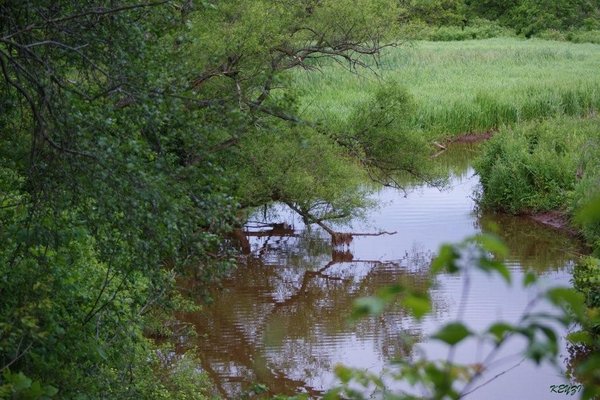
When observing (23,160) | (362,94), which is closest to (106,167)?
(23,160)

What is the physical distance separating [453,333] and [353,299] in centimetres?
1144

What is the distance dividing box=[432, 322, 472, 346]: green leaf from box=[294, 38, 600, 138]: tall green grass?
18172 millimetres

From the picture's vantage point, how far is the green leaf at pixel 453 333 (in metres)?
1.53

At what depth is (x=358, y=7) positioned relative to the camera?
13141 mm

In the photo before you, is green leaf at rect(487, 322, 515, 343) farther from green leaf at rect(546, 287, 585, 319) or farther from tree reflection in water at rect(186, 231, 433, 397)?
tree reflection in water at rect(186, 231, 433, 397)

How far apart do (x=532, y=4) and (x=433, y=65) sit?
22.5 meters

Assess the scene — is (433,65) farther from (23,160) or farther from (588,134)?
(23,160)

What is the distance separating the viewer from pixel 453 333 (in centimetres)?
154

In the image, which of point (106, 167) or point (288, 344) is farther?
point (288, 344)

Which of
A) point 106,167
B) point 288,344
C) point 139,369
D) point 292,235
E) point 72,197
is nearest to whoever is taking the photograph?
point 106,167

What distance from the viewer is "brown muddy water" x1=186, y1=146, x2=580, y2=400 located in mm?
10148
